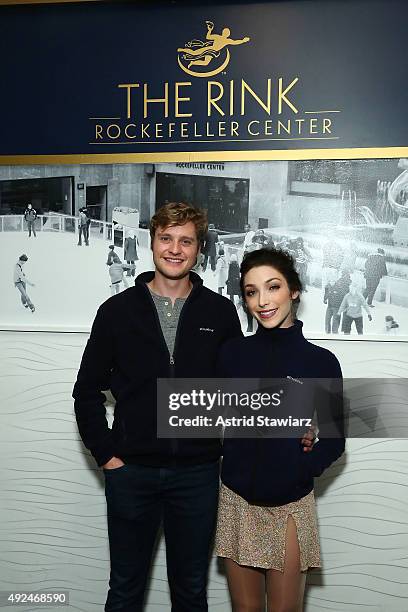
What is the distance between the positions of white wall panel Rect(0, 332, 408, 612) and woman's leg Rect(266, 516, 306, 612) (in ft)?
1.64

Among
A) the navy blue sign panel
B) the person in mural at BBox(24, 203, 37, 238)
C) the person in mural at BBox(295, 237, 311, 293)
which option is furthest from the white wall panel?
the navy blue sign panel

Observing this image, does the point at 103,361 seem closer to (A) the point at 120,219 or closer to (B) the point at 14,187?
(A) the point at 120,219

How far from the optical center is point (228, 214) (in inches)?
76.5

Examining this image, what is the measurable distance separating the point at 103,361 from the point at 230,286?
55 centimetres

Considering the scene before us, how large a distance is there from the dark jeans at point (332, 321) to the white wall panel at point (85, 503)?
47 millimetres

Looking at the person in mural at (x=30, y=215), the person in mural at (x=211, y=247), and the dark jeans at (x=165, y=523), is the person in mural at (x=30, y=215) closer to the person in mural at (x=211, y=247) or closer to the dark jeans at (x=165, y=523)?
the person in mural at (x=211, y=247)

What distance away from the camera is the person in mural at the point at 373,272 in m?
1.90

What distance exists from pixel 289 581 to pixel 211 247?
103 cm

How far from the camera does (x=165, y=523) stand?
66.6 inches

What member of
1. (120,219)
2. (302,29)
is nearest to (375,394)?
(120,219)

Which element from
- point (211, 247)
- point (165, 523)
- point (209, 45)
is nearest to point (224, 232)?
point (211, 247)

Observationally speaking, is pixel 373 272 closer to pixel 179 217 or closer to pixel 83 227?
pixel 179 217

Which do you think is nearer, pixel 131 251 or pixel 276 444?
pixel 276 444

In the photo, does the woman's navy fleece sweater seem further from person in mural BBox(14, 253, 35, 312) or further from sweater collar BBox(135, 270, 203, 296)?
person in mural BBox(14, 253, 35, 312)
